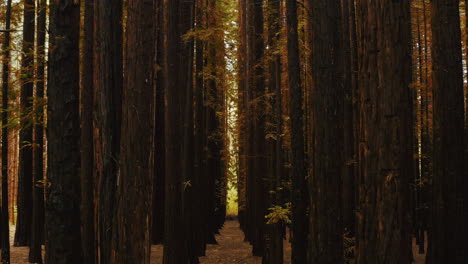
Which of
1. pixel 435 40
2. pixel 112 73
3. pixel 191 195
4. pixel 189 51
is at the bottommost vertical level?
pixel 191 195

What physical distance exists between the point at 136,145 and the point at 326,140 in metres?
3.50

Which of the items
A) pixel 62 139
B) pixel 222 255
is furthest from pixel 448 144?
pixel 222 255

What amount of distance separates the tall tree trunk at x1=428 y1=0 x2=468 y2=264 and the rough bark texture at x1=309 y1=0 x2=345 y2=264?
99.4 inches

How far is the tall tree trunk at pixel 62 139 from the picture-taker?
17.6 feet

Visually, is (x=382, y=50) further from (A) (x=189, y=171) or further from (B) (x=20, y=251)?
(B) (x=20, y=251)

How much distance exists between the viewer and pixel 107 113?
5941mm

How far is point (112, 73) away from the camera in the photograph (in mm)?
5953

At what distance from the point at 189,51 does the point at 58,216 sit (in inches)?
332

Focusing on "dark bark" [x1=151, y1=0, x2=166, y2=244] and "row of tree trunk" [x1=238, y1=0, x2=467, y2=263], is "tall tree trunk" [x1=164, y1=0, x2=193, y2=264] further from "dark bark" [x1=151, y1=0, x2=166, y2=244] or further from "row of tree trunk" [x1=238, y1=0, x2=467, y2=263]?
"dark bark" [x1=151, y1=0, x2=166, y2=244]

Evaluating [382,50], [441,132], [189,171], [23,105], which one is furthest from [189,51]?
[382,50]

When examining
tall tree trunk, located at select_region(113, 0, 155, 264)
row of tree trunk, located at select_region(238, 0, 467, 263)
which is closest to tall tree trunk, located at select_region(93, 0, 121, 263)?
tall tree trunk, located at select_region(113, 0, 155, 264)

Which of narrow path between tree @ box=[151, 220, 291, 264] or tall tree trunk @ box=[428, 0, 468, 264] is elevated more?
tall tree trunk @ box=[428, 0, 468, 264]

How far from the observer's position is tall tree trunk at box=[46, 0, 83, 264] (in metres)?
5.38

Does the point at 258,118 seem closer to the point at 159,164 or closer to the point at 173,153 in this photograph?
the point at 159,164
